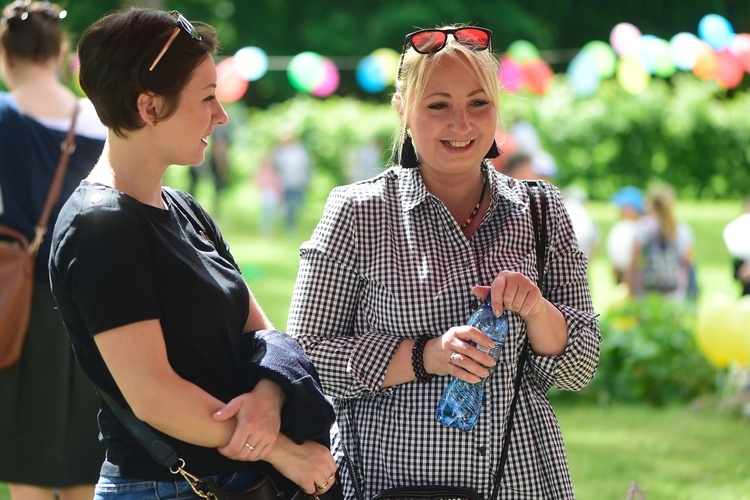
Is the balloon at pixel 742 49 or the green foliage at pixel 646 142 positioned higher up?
the balloon at pixel 742 49

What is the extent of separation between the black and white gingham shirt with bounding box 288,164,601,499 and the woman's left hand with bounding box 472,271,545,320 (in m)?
0.12

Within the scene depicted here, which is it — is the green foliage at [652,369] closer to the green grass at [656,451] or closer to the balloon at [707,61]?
the green grass at [656,451]

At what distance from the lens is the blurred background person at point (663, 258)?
9633 millimetres

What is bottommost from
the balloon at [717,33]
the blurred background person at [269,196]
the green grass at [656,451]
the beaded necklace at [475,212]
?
the blurred background person at [269,196]

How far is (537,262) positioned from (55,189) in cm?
182

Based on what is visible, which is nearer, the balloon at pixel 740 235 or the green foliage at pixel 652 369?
the green foliage at pixel 652 369

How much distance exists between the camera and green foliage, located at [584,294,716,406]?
7.33m

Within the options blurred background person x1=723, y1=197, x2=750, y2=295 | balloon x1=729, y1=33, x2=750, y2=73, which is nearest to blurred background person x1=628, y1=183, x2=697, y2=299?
blurred background person x1=723, y1=197, x2=750, y2=295

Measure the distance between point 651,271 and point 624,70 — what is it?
6.97 m

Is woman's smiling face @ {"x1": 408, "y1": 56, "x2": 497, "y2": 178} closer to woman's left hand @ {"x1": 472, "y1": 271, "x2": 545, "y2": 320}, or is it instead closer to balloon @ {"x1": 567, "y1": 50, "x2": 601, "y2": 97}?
woman's left hand @ {"x1": 472, "y1": 271, "x2": 545, "y2": 320}

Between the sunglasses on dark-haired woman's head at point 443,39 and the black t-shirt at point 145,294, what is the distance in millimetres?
778

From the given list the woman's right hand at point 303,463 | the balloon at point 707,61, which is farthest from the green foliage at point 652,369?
the balloon at point 707,61

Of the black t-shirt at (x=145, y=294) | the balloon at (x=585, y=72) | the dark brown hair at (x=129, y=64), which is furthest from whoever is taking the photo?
the balloon at (x=585, y=72)

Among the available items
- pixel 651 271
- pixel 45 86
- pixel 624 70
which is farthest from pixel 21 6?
pixel 624 70
